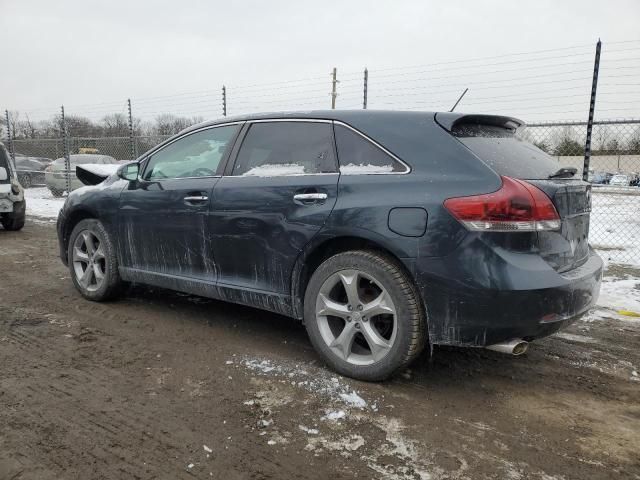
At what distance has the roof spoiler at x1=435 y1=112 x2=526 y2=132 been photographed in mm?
3027

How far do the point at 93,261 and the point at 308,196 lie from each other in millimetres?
2522

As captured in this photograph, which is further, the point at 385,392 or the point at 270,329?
→ the point at 270,329

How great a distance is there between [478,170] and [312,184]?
1.00m

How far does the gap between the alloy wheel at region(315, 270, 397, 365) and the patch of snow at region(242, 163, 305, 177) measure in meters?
0.75

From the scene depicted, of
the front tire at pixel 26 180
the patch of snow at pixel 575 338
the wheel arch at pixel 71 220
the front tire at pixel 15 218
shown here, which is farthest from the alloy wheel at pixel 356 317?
the front tire at pixel 26 180

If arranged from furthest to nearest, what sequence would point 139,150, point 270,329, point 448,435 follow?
point 139,150 → point 270,329 → point 448,435

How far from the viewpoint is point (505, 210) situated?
2627mm

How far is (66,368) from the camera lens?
327 cm

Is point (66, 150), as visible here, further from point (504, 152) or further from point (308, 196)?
point (504, 152)

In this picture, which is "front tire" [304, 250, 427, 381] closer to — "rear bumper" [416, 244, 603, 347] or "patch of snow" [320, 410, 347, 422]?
"rear bumper" [416, 244, 603, 347]

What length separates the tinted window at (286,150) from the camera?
332 cm

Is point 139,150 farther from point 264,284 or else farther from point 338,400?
point 338,400

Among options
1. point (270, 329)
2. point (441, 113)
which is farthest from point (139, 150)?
point (441, 113)

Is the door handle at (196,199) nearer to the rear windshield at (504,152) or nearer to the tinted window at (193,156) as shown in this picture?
the tinted window at (193,156)
